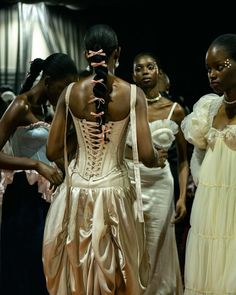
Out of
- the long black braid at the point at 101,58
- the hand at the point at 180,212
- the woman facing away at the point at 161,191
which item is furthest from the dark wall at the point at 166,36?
the long black braid at the point at 101,58

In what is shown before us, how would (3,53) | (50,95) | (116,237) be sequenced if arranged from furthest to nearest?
(3,53), (50,95), (116,237)

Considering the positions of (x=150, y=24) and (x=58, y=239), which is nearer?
(x=58, y=239)

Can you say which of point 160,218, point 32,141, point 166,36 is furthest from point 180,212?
point 166,36

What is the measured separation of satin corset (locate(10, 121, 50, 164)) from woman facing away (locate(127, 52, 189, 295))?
67 cm

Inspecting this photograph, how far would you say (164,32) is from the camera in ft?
26.6

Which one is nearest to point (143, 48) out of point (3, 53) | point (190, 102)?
point (190, 102)

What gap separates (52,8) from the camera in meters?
7.99

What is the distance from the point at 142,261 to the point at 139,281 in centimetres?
12

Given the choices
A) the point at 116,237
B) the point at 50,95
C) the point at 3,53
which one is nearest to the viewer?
the point at 116,237

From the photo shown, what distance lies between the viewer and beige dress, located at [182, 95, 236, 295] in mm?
3545

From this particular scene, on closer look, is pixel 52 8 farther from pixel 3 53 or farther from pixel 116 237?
pixel 116 237

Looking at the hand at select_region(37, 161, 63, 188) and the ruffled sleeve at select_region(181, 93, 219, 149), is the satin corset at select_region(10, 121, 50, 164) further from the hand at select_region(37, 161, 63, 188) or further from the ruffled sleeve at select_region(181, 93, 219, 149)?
the ruffled sleeve at select_region(181, 93, 219, 149)

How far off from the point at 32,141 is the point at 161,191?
991 mm

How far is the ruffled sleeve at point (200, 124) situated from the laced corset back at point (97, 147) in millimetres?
384
